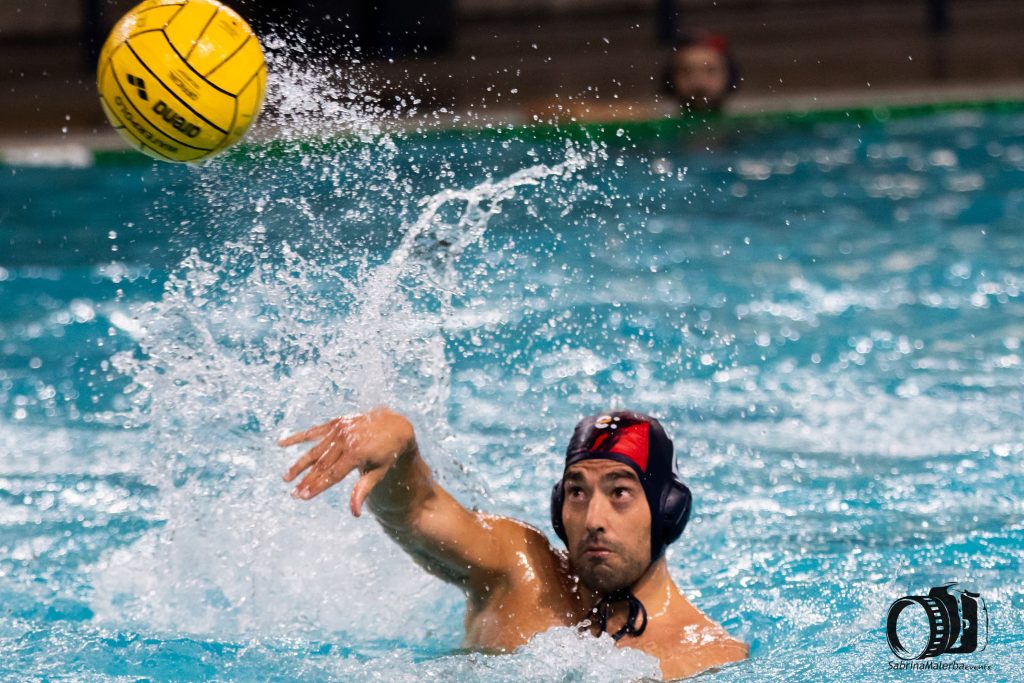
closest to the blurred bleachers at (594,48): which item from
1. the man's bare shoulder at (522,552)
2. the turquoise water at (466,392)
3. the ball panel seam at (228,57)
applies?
the turquoise water at (466,392)

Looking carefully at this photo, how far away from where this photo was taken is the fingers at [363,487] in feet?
8.46

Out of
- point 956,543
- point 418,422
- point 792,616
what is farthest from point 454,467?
point 956,543

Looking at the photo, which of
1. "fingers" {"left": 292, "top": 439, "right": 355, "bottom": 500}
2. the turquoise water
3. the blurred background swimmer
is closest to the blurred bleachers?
the blurred background swimmer

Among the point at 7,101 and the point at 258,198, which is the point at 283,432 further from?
the point at 7,101

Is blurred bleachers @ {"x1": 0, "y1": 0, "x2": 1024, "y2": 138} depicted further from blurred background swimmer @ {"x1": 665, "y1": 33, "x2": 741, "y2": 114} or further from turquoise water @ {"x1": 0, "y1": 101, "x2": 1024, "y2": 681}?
turquoise water @ {"x1": 0, "y1": 101, "x2": 1024, "y2": 681}

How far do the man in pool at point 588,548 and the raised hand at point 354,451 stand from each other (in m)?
0.06

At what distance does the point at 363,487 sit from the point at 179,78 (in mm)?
1382

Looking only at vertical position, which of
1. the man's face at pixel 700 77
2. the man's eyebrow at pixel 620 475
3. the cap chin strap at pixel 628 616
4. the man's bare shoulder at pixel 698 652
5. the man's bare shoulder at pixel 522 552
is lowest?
the man's bare shoulder at pixel 698 652

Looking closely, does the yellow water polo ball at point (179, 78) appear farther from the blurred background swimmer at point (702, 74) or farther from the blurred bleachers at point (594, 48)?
the blurred bleachers at point (594, 48)

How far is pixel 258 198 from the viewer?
5.16 meters

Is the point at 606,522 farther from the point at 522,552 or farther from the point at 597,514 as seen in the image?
the point at 522,552

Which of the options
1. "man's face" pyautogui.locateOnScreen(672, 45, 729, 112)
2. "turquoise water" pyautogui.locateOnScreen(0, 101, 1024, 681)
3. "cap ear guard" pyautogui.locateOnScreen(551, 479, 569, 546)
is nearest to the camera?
"cap ear guard" pyautogui.locateOnScreen(551, 479, 569, 546)
